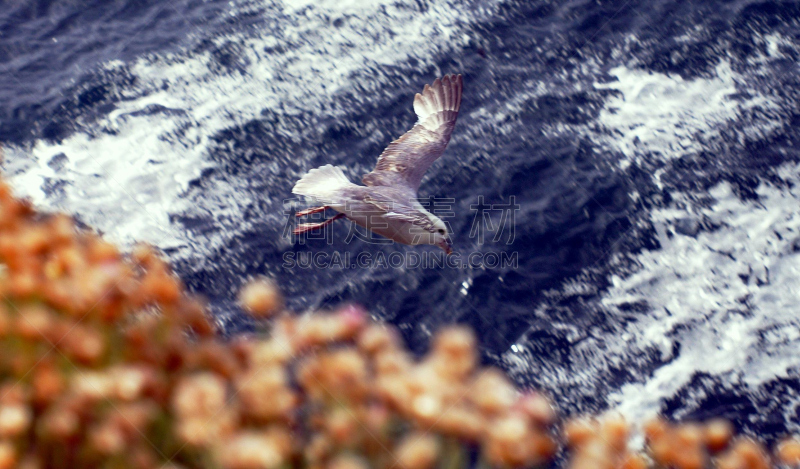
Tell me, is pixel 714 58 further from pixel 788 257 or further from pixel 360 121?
pixel 360 121

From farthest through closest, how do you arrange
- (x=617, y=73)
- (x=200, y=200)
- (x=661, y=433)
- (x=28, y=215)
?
(x=617, y=73)
(x=200, y=200)
(x=28, y=215)
(x=661, y=433)

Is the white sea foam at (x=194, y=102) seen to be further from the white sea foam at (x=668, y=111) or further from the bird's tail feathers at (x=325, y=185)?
the white sea foam at (x=668, y=111)

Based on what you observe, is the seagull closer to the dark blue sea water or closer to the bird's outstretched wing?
the bird's outstretched wing

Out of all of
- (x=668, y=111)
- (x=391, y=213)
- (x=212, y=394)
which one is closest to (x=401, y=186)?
(x=391, y=213)

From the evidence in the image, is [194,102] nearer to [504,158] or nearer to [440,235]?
[504,158]

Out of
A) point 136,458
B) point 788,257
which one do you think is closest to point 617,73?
point 788,257

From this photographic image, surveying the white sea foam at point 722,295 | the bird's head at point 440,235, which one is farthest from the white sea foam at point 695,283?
the bird's head at point 440,235

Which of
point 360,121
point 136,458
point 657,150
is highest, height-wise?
point 136,458
